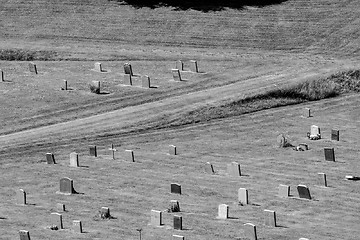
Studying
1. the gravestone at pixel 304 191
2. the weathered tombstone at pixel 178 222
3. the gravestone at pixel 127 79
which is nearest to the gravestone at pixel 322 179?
the gravestone at pixel 304 191

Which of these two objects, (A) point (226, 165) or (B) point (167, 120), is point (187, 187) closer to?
(A) point (226, 165)

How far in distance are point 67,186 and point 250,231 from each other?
13.5 meters

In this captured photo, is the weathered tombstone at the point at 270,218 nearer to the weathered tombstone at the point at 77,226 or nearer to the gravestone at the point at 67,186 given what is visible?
the weathered tombstone at the point at 77,226

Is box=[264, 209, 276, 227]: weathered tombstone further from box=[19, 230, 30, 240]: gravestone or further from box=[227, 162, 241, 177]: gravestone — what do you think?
box=[19, 230, 30, 240]: gravestone

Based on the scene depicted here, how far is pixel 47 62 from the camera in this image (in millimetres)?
101062

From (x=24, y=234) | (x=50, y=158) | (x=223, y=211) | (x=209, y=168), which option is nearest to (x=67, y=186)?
(x=50, y=158)

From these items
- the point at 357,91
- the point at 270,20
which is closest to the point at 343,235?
the point at 357,91

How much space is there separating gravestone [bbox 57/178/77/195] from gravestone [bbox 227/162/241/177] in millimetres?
9530

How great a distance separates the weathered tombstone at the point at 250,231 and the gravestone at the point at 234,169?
13.4 metres

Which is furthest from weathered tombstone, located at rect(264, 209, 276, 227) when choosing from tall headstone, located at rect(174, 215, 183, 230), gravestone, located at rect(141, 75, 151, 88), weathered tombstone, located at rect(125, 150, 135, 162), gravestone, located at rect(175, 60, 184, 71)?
gravestone, located at rect(175, 60, 184, 71)

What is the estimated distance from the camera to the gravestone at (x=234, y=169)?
69750mm

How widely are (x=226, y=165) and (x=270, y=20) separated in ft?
123

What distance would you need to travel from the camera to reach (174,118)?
278 feet

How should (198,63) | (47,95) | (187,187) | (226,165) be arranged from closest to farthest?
(187,187) → (226,165) → (47,95) → (198,63)
